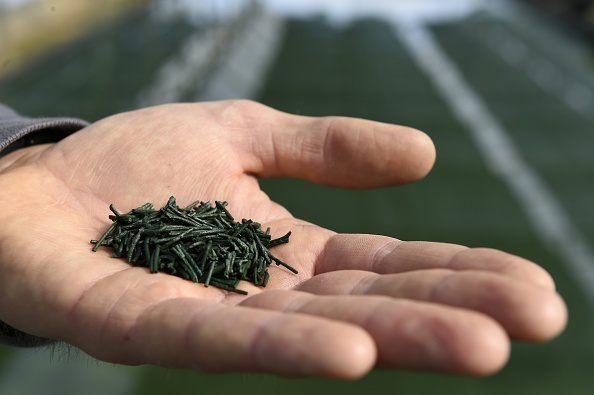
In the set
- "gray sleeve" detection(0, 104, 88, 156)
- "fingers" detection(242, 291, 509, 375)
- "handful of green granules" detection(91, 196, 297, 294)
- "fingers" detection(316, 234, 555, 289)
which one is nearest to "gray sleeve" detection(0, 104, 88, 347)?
"gray sleeve" detection(0, 104, 88, 156)

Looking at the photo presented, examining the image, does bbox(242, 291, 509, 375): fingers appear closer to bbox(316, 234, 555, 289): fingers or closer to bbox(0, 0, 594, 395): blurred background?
bbox(316, 234, 555, 289): fingers

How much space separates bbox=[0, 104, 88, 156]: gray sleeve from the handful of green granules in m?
0.30

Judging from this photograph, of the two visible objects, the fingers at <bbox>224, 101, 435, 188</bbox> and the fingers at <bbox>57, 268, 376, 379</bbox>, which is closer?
the fingers at <bbox>57, 268, 376, 379</bbox>

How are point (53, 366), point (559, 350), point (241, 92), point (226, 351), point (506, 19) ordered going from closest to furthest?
1. point (226, 351)
2. point (53, 366)
3. point (559, 350)
4. point (241, 92)
5. point (506, 19)

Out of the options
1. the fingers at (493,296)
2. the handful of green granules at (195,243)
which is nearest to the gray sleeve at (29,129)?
the handful of green granules at (195,243)

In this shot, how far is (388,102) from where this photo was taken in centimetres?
568

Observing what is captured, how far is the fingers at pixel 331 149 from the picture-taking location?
1.61 m

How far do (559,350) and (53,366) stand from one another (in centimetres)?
208

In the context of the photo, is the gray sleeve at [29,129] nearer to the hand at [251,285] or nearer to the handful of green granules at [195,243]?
the hand at [251,285]

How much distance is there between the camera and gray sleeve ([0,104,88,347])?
148 centimetres

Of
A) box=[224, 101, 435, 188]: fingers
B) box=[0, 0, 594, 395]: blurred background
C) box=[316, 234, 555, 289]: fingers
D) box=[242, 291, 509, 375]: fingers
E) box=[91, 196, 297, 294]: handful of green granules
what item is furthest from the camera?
box=[0, 0, 594, 395]: blurred background

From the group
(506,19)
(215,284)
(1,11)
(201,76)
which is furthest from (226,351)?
(506,19)

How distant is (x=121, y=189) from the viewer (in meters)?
1.61

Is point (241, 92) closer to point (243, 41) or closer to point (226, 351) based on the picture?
point (243, 41)
